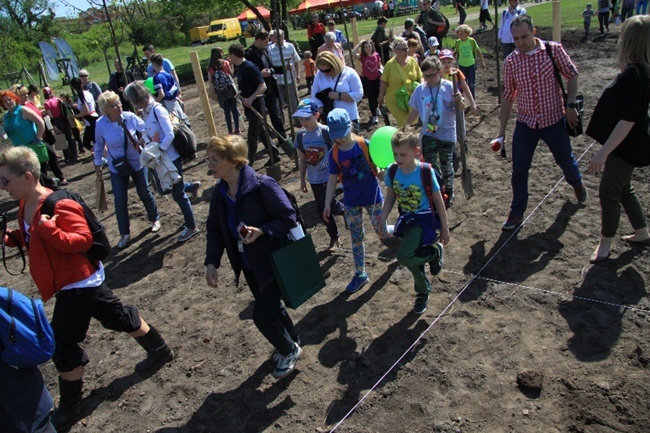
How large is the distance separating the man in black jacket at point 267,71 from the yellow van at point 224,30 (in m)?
43.4

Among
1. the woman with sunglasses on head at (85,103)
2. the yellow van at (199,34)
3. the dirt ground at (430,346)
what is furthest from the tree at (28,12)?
the dirt ground at (430,346)

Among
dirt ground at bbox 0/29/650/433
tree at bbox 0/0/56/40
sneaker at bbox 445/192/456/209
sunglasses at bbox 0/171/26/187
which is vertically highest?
tree at bbox 0/0/56/40

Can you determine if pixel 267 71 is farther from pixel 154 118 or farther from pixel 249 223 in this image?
pixel 249 223

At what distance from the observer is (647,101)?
4199mm

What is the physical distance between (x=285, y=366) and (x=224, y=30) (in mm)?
51018

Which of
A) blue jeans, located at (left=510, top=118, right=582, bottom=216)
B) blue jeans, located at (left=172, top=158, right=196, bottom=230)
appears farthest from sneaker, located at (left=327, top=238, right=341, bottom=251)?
blue jeans, located at (left=172, top=158, right=196, bottom=230)

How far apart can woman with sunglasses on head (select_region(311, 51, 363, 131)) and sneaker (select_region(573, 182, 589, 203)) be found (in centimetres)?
277

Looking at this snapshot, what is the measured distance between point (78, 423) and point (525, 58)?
5.28 m

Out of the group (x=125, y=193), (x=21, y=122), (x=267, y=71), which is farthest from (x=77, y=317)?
(x=267, y=71)

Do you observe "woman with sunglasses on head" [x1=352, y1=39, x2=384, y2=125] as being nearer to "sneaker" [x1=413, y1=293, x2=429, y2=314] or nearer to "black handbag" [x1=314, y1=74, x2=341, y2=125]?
"black handbag" [x1=314, y1=74, x2=341, y2=125]

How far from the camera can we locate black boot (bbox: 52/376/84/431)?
415 cm

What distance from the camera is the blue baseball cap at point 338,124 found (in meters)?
4.73

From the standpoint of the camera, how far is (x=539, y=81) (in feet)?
17.3

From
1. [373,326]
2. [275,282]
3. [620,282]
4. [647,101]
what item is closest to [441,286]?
[373,326]
